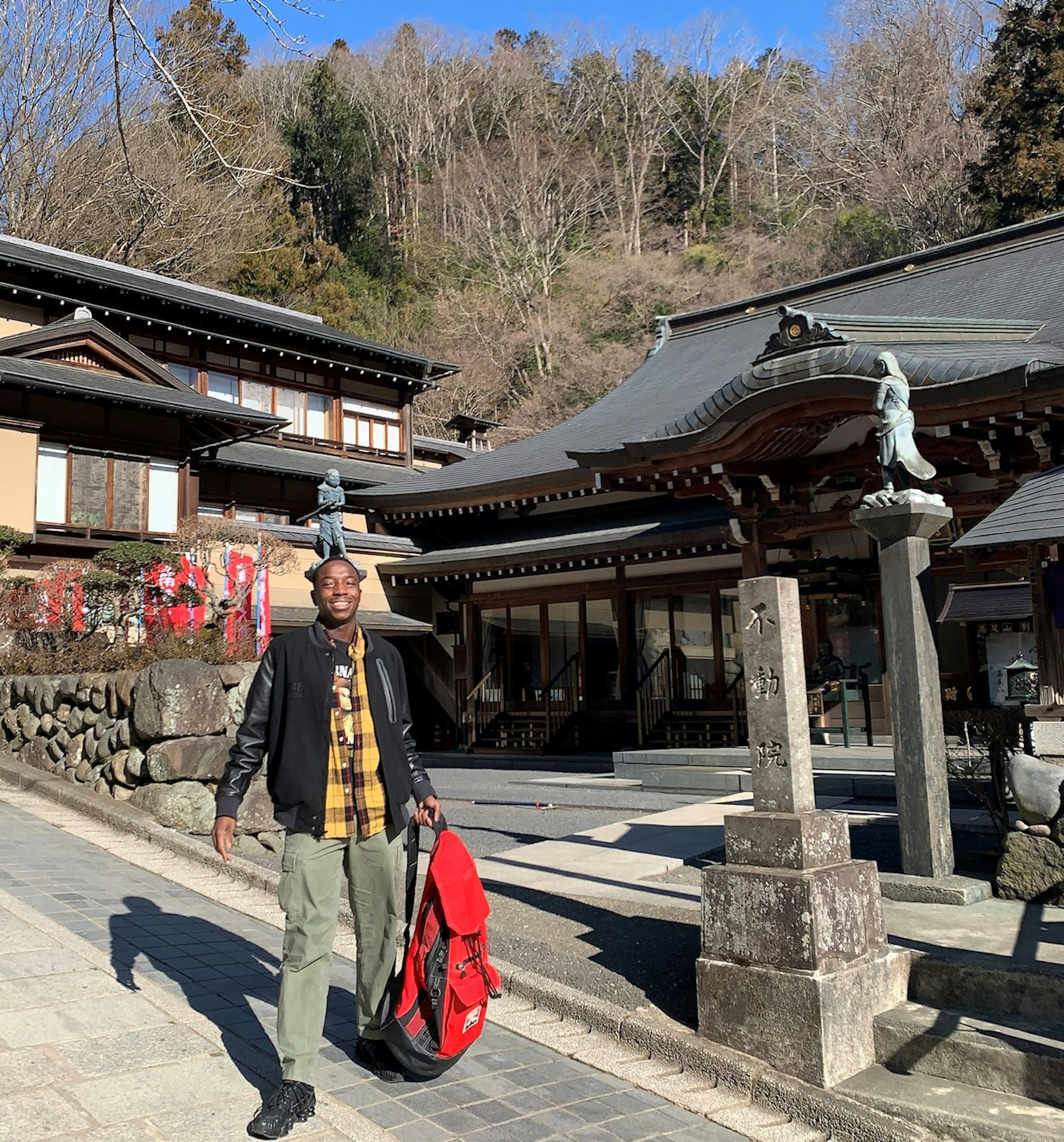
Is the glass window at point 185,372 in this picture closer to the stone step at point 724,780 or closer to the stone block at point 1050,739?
the stone step at point 724,780

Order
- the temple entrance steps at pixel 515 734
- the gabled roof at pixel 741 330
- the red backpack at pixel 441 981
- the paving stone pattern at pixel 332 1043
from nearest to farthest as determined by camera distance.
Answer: the paving stone pattern at pixel 332 1043
the red backpack at pixel 441 981
the gabled roof at pixel 741 330
the temple entrance steps at pixel 515 734

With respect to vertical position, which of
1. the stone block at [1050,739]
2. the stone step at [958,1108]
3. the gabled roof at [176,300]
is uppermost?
the gabled roof at [176,300]

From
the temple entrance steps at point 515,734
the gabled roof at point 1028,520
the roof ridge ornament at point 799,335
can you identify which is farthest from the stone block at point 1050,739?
the temple entrance steps at point 515,734

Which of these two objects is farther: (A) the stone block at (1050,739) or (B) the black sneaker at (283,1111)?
(A) the stone block at (1050,739)

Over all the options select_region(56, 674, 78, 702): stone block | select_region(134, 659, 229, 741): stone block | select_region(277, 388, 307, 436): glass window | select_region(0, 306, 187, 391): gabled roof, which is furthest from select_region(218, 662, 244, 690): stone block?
select_region(277, 388, 307, 436): glass window

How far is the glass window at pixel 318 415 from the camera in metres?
25.9

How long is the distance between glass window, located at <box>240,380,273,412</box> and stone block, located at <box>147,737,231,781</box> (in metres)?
17.5

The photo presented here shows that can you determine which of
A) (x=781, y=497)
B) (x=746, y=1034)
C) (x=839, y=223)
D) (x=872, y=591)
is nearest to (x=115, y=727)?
(x=746, y=1034)

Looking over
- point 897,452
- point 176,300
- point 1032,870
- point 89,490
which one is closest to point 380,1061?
point 1032,870

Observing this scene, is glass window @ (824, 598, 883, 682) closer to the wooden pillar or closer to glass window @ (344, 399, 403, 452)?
the wooden pillar

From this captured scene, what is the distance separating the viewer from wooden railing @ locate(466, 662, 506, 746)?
18.9 metres

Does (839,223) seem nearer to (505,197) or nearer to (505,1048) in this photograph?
(505,197)

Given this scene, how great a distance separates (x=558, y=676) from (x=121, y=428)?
10.3 metres

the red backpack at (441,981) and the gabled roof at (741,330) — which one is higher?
the gabled roof at (741,330)
